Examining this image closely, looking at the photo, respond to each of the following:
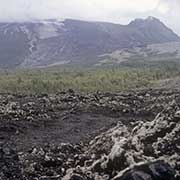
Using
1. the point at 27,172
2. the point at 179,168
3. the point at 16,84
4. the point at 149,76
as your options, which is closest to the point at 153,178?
the point at 179,168

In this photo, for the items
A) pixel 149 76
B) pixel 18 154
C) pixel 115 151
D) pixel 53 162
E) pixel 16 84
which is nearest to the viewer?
pixel 115 151

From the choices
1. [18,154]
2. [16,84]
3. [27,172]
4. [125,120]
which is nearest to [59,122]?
[125,120]

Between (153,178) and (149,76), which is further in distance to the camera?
(149,76)

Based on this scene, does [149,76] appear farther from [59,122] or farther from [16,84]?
[59,122]

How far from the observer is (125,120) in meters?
32.4

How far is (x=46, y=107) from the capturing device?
3841 cm

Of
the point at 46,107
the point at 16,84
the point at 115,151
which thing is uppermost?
the point at 115,151

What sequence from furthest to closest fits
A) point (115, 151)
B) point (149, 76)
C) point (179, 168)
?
point (149, 76) < point (115, 151) < point (179, 168)

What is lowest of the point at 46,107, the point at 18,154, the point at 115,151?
the point at 46,107

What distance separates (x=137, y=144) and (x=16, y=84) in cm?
5043

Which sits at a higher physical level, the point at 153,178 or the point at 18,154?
the point at 153,178

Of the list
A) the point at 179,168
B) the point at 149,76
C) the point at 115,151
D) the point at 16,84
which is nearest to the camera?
the point at 179,168

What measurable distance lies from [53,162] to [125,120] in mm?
13767

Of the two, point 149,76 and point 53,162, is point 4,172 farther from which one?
point 149,76
